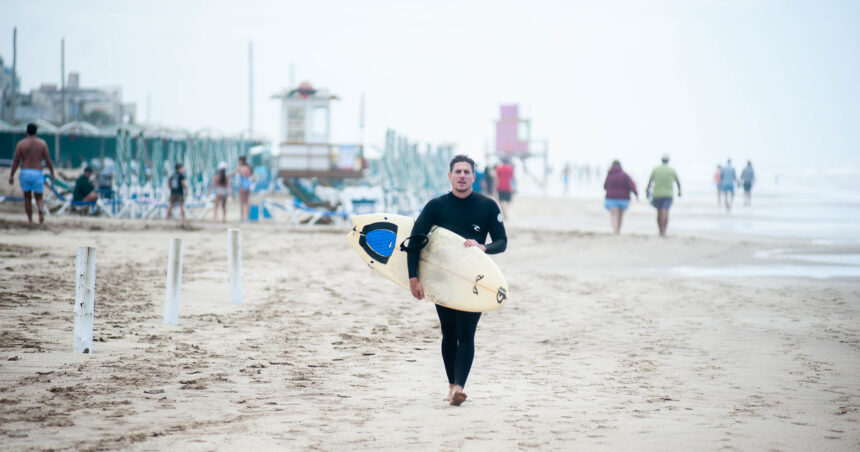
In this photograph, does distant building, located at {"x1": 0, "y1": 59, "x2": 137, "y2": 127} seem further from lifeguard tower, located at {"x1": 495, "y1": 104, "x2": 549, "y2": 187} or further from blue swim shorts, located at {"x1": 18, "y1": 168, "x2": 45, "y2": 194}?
blue swim shorts, located at {"x1": 18, "y1": 168, "x2": 45, "y2": 194}

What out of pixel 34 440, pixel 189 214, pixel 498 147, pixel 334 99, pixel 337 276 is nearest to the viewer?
pixel 34 440

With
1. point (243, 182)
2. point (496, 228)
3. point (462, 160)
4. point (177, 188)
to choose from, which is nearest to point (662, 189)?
point (243, 182)

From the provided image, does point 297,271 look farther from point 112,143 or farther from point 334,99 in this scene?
point 112,143

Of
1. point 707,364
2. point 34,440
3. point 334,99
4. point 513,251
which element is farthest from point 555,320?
point 334,99

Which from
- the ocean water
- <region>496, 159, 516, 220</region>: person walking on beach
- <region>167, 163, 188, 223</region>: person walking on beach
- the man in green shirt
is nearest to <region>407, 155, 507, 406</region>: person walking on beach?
the ocean water

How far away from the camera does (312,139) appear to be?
1022 inches

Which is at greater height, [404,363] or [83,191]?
[83,191]

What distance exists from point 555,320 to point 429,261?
3926 mm

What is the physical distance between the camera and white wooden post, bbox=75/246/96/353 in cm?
625

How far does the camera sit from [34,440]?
4320mm

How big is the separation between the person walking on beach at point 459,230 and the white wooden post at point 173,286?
3.06m

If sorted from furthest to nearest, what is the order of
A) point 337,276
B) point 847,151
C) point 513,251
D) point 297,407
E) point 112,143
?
point 847,151 < point 112,143 < point 513,251 < point 337,276 < point 297,407

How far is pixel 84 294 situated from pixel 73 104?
2607 inches

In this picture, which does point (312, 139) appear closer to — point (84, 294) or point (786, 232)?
point (786, 232)
